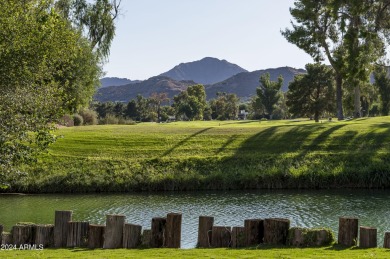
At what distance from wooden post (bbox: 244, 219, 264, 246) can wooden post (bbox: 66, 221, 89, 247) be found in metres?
Result: 5.14

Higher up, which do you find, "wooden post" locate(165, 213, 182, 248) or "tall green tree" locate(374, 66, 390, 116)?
"tall green tree" locate(374, 66, 390, 116)

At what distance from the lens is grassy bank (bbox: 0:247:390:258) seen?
12.0m

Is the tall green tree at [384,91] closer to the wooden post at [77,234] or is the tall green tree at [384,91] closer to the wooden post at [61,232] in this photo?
the wooden post at [77,234]

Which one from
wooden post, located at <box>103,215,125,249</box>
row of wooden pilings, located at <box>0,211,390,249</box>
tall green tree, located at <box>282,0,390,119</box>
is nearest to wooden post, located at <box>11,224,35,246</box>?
row of wooden pilings, located at <box>0,211,390,249</box>

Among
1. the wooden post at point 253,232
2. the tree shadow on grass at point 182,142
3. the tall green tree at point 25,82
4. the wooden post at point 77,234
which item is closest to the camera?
the wooden post at point 253,232

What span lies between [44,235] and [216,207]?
1536 centimetres

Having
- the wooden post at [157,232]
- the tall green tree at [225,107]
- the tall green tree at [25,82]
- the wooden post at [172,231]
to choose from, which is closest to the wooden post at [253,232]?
the wooden post at [172,231]

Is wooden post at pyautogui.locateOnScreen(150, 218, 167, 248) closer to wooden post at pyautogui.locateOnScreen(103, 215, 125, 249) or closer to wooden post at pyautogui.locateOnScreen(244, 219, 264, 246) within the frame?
wooden post at pyautogui.locateOnScreen(103, 215, 125, 249)

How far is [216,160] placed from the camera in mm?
42000

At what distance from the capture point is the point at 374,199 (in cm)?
3058

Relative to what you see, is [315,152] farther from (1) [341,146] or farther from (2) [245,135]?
(2) [245,135]

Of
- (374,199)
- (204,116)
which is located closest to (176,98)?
(204,116)

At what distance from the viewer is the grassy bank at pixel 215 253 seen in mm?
11953

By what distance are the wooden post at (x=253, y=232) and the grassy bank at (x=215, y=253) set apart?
0.87m
